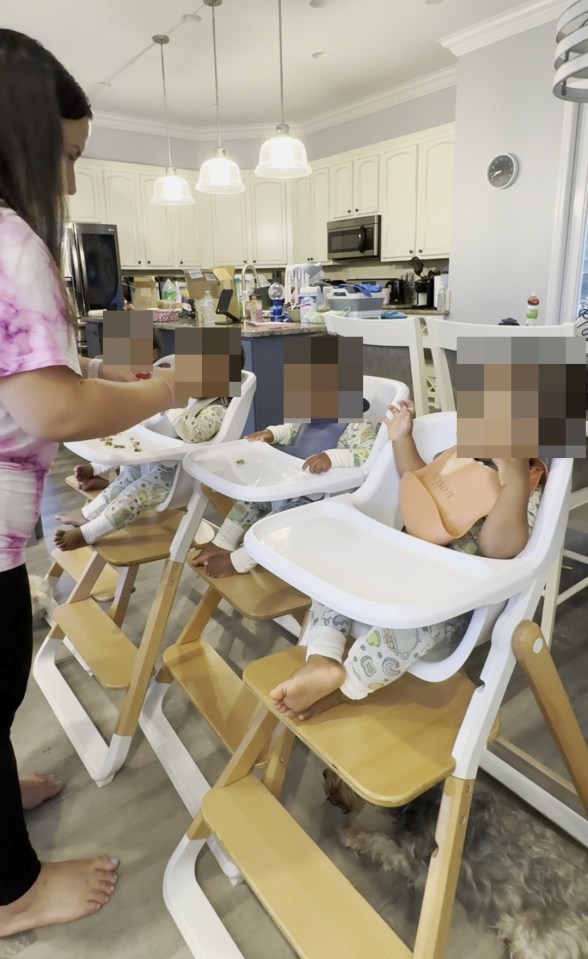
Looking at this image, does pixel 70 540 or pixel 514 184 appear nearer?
pixel 70 540

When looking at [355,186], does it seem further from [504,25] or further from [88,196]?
[88,196]

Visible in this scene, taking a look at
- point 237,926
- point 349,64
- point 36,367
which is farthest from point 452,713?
point 349,64

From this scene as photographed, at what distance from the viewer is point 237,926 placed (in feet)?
3.54

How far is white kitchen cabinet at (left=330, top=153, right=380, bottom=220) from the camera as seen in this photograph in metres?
5.36

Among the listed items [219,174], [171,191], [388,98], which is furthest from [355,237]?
[219,174]

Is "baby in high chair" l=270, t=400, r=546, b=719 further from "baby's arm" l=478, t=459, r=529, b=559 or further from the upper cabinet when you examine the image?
the upper cabinet

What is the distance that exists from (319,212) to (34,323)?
588 cm

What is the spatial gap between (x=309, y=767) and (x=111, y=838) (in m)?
0.46

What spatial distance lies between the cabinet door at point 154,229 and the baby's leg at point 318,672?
5848 millimetres

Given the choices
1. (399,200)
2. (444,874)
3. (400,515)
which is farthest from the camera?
(399,200)

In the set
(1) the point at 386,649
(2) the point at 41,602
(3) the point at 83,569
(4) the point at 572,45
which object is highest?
(4) the point at 572,45

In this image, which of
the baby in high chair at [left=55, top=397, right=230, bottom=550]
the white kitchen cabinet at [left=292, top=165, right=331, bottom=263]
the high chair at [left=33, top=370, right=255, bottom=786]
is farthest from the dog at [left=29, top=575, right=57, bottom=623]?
the white kitchen cabinet at [left=292, top=165, right=331, bottom=263]

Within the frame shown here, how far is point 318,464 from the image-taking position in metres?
1.23

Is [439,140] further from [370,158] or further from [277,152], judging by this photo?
[277,152]
